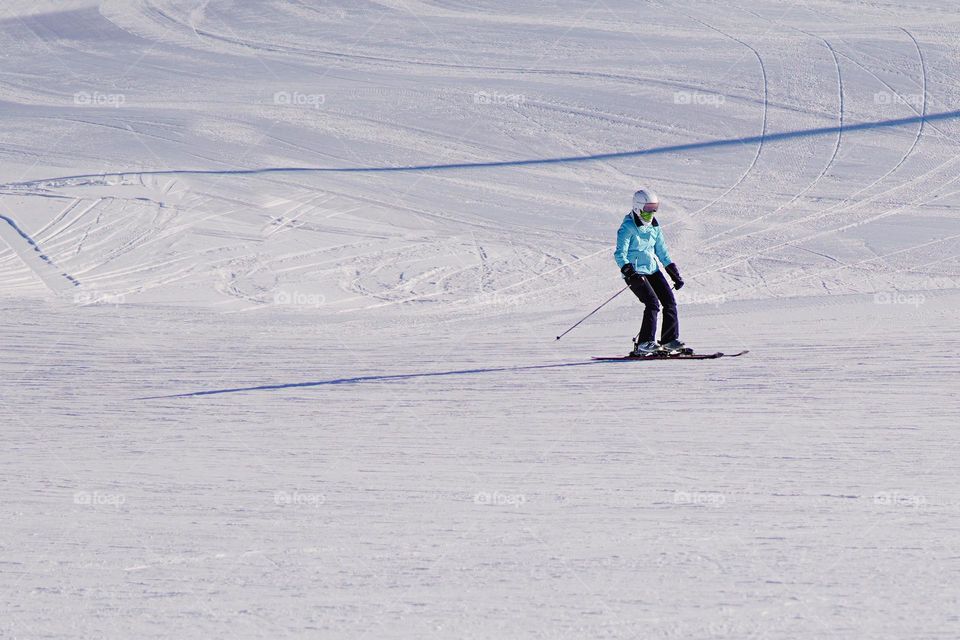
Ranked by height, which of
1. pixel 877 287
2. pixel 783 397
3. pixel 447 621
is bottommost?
pixel 447 621

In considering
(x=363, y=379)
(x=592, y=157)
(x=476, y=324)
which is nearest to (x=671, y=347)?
(x=476, y=324)

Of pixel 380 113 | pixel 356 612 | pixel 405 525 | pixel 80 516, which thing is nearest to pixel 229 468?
pixel 80 516

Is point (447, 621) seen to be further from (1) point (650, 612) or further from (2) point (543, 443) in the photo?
(2) point (543, 443)

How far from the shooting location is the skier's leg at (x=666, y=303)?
8414mm

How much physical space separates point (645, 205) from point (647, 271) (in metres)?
0.51

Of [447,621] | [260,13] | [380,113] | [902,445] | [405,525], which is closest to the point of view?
[447,621]

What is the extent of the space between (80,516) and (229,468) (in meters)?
0.92

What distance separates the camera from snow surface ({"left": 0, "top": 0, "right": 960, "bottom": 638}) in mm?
4801

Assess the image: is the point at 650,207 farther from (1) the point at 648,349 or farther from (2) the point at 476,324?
(2) the point at 476,324

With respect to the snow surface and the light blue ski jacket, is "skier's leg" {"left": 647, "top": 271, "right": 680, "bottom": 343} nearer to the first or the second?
the light blue ski jacket

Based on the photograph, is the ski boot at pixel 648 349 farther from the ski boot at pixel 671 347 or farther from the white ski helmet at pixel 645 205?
the white ski helmet at pixel 645 205

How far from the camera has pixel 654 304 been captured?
8352mm

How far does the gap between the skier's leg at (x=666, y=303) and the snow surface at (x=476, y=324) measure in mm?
476

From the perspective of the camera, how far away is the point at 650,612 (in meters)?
4.46
